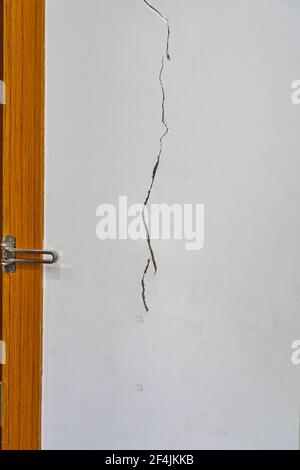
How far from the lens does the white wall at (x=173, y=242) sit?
0.76 metres

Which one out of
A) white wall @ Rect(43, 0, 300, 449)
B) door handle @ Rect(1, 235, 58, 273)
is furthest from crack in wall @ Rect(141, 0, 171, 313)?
door handle @ Rect(1, 235, 58, 273)

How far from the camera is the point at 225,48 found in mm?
758

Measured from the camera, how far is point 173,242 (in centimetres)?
79

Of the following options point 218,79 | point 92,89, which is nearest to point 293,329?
point 218,79

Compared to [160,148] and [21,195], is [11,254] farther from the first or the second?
[160,148]

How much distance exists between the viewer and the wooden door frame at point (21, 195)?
0.77m

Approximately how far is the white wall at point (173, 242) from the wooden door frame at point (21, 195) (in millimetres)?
31

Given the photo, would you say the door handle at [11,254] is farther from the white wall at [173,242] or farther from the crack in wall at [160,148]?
the crack in wall at [160,148]

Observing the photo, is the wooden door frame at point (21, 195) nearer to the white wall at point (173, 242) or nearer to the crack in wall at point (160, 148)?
the white wall at point (173, 242)

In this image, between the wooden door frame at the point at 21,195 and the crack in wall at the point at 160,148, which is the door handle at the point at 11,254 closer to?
the wooden door frame at the point at 21,195

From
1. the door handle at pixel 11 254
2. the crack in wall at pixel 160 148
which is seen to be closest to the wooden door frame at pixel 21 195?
the door handle at pixel 11 254

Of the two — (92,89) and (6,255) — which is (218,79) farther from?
(6,255)

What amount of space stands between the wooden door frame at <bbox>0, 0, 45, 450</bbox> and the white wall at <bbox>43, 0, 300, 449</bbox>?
3cm

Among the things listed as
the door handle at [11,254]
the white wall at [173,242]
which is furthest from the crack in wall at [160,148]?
the door handle at [11,254]
